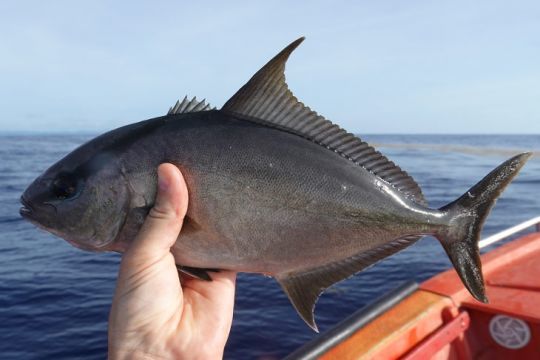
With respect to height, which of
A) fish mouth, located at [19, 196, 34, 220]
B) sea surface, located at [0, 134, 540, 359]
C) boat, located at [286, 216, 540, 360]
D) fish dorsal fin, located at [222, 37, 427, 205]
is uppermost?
fish dorsal fin, located at [222, 37, 427, 205]

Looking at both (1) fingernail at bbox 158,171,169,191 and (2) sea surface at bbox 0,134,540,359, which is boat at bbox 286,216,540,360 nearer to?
(1) fingernail at bbox 158,171,169,191

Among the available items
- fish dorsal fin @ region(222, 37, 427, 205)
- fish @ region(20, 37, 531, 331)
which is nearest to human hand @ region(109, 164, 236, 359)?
fish @ region(20, 37, 531, 331)

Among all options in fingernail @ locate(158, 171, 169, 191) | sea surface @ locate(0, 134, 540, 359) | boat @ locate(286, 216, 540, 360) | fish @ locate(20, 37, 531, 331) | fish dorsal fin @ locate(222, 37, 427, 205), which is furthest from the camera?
sea surface @ locate(0, 134, 540, 359)

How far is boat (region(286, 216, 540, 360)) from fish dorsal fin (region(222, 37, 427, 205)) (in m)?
2.99

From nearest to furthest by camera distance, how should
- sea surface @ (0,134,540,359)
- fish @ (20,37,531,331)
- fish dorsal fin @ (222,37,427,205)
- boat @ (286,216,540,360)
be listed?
fish @ (20,37,531,331) < fish dorsal fin @ (222,37,427,205) < boat @ (286,216,540,360) < sea surface @ (0,134,540,359)

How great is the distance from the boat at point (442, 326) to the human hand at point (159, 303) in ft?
7.77

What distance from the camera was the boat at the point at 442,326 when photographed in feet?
17.7

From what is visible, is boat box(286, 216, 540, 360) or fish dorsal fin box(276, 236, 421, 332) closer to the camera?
fish dorsal fin box(276, 236, 421, 332)

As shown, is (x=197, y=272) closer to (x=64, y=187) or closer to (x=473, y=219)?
(x=64, y=187)

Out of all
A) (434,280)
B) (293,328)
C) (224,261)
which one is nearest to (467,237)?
(224,261)

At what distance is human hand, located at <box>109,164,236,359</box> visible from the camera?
2.72 meters

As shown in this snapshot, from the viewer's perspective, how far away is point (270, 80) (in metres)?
2.88

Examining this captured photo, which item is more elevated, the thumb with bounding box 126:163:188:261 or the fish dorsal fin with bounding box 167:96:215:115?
the fish dorsal fin with bounding box 167:96:215:115

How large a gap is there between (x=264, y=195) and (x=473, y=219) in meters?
1.41
